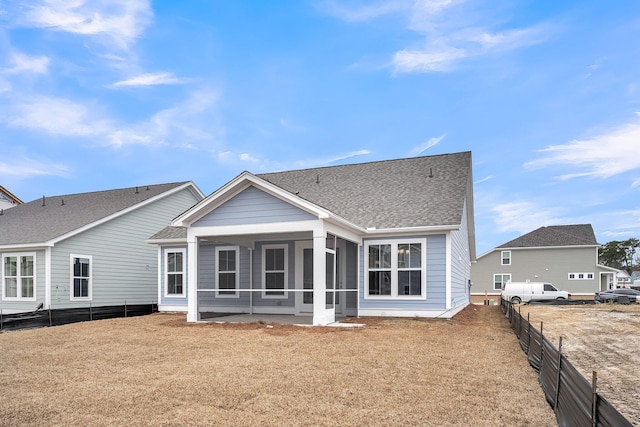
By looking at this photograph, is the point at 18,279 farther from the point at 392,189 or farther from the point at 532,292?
the point at 532,292

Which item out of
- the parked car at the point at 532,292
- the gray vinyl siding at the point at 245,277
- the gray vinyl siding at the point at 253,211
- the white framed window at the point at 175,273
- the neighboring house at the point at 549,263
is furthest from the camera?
the neighboring house at the point at 549,263

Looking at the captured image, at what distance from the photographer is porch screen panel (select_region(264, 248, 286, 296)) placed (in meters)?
16.8

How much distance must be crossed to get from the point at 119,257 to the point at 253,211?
980 centimetres

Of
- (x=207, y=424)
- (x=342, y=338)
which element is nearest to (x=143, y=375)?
(x=207, y=424)

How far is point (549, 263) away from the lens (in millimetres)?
40062

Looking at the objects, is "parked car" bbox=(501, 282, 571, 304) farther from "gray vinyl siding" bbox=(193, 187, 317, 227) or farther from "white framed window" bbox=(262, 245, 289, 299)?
"gray vinyl siding" bbox=(193, 187, 317, 227)

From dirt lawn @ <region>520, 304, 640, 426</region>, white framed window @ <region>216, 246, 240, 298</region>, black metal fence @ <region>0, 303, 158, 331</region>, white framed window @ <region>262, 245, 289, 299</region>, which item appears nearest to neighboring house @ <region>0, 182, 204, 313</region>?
black metal fence @ <region>0, 303, 158, 331</region>

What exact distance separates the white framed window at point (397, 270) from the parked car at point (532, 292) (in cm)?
1866

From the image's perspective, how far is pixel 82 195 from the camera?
2478cm

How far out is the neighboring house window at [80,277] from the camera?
18.3 metres

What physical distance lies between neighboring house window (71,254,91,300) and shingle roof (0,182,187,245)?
4.32 ft

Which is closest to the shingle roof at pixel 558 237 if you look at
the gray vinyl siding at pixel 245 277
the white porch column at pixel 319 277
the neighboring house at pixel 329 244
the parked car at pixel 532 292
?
the parked car at pixel 532 292

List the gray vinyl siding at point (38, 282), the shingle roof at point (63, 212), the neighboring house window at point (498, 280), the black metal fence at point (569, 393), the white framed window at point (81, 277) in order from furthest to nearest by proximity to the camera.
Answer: the neighboring house window at point (498, 280) → the shingle roof at point (63, 212) → the white framed window at point (81, 277) → the gray vinyl siding at point (38, 282) → the black metal fence at point (569, 393)

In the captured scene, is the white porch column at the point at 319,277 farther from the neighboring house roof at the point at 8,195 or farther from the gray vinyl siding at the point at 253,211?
the neighboring house roof at the point at 8,195
